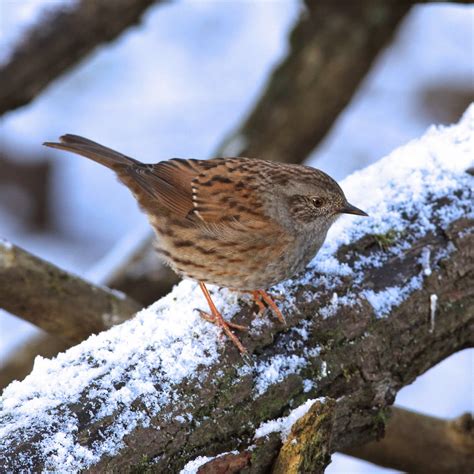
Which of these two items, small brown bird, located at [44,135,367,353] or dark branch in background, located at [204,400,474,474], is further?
dark branch in background, located at [204,400,474,474]

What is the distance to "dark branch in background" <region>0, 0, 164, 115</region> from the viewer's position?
17.2ft

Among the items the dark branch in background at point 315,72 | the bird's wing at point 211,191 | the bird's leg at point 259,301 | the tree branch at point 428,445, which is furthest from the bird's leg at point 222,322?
→ the dark branch in background at point 315,72

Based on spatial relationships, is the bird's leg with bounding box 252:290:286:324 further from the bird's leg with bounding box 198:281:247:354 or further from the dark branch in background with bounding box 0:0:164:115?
the dark branch in background with bounding box 0:0:164:115

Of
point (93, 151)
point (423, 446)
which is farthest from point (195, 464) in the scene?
point (93, 151)

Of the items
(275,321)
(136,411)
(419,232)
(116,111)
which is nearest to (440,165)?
(419,232)

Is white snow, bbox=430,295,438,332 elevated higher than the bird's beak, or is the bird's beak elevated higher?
the bird's beak

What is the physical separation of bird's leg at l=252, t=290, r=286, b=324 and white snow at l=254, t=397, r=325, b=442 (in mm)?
428

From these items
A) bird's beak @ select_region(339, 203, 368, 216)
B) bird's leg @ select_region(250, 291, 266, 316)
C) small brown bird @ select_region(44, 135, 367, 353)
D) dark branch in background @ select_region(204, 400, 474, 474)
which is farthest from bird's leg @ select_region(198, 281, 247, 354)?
dark branch in background @ select_region(204, 400, 474, 474)

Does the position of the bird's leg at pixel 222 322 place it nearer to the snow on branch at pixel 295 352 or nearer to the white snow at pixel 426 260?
the snow on branch at pixel 295 352

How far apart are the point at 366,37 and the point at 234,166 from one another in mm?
2894

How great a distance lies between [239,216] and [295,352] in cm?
77

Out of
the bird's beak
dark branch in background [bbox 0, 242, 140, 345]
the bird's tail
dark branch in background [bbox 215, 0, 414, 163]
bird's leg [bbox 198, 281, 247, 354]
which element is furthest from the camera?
dark branch in background [bbox 215, 0, 414, 163]

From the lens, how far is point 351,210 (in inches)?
143

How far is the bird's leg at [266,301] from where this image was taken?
10.8ft
